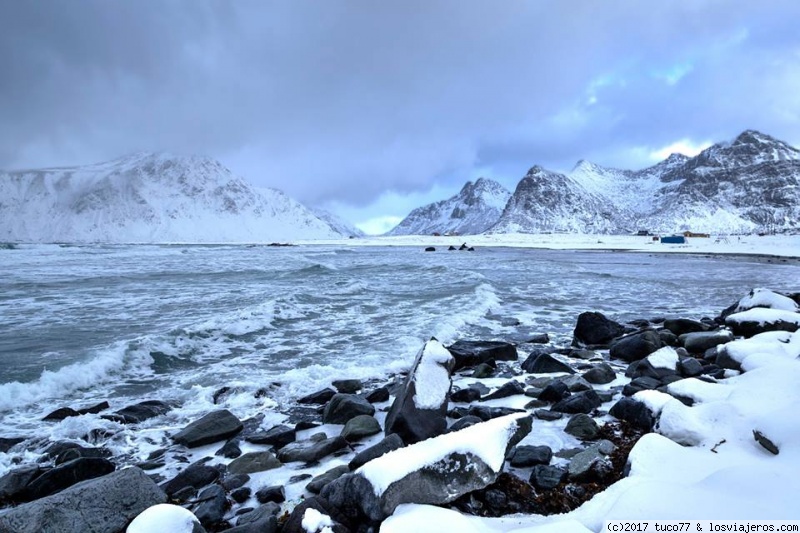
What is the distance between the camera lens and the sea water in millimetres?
7516

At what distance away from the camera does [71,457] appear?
523 centimetres

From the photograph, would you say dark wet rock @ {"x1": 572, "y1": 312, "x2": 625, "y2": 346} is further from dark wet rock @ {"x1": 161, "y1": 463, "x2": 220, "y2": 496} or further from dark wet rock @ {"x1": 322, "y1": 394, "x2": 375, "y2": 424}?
→ dark wet rock @ {"x1": 161, "y1": 463, "x2": 220, "y2": 496}

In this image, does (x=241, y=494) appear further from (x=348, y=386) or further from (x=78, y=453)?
(x=348, y=386)

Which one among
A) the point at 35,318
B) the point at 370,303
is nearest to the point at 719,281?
the point at 370,303

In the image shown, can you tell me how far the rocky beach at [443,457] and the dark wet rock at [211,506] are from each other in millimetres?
17

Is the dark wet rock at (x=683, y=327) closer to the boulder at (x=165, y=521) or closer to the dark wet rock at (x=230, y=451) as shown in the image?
the dark wet rock at (x=230, y=451)

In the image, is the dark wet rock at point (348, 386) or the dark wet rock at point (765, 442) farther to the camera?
the dark wet rock at point (348, 386)

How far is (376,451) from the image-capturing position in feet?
15.6

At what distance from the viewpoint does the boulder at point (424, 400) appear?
5266 mm

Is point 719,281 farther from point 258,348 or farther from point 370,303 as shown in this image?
point 258,348

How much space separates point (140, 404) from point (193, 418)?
1203 millimetres

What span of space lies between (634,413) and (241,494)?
4669 millimetres

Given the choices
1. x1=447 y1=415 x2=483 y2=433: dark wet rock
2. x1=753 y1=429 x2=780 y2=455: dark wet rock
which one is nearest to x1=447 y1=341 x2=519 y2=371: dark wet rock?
x1=447 y1=415 x2=483 y2=433: dark wet rock

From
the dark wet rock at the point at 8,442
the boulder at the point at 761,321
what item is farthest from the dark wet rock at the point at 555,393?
the dark wet rock at the point at 8,442
